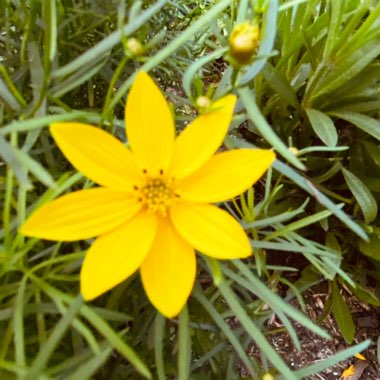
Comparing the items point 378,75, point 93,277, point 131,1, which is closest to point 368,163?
point 378,75

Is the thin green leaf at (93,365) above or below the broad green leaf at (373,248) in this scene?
above

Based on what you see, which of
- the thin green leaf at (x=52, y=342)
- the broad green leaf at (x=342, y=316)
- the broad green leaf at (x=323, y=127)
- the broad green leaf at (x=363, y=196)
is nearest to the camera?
the thin green leaf at (x=52, y=342)

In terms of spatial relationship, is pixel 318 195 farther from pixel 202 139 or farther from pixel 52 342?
pixel 52 342

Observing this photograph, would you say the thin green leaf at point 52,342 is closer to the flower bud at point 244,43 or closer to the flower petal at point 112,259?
the flower petal at point 112,259

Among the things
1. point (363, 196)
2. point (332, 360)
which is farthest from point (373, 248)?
point (332, 360)

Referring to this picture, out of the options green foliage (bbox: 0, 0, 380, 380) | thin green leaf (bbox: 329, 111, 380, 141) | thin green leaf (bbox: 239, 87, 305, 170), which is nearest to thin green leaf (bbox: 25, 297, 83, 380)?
green foliage (bbox: 0, 0, 380, 380)

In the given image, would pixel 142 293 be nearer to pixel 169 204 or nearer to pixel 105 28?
pixel 169 204

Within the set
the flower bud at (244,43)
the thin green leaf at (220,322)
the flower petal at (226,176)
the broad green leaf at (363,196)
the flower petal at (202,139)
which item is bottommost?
the broad green leaf at (363,196)

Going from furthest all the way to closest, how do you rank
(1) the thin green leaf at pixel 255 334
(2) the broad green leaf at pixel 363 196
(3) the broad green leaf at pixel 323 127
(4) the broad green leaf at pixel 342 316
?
(4) the broad green leaf at pixel 342 316
(2) the broad green leaf at pixel 363 196
(3) the broad green leaf at pixel 323 127
(1) the thin green leaf at pixel 255 334

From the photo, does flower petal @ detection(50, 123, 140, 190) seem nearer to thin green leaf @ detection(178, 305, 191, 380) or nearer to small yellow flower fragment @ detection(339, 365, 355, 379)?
thin green leaf @ detection(178, 305, 191, 380)

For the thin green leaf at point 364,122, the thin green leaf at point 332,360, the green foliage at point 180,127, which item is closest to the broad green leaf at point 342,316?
the green foliage at point 180,127
